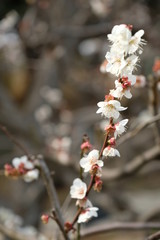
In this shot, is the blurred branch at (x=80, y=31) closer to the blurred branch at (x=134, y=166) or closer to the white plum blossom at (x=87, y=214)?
the blurred branch at (x=134, y=166)

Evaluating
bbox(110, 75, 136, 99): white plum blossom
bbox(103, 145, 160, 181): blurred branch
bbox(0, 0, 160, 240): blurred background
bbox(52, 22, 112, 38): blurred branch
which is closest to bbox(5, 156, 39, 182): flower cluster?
bbox(110, 75, 136, 99): white plum blossom

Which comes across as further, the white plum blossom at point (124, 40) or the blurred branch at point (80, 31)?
the blurred branch at point (80, 31)

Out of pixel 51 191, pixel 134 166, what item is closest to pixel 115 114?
pixel 51 191

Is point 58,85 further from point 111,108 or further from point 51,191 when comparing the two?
point 111,108

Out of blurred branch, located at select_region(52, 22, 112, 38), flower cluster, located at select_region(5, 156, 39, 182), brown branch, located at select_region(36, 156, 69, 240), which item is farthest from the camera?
blurred branch, located at select_region(52, 22, 112, 38)

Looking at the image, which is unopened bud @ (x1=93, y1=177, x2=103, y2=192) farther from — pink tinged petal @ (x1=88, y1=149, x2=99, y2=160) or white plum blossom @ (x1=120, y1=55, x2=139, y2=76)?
white plum blossom @ (x1=120, y1=55, x2=139, y2=76)

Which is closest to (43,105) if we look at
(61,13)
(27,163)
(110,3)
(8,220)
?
(61,13)

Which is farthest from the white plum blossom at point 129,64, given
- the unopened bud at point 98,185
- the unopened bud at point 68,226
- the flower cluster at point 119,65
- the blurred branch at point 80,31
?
the blurred branch at point 80,31
